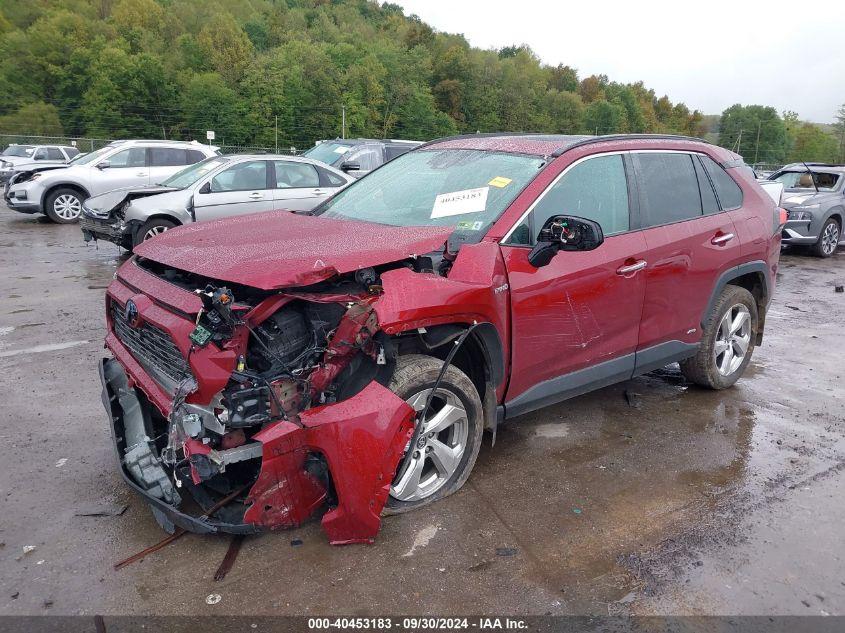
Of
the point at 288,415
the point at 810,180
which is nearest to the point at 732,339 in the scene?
the point at 288,415

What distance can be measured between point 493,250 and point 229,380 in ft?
4.88

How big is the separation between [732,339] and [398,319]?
3.32 metres

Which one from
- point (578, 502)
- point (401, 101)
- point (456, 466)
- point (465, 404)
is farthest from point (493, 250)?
point (401, 101)

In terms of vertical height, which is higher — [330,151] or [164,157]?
[330,151]

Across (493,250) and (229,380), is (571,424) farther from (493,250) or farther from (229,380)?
(229,380)

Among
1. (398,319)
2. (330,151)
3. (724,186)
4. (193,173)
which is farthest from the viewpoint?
(330,151)

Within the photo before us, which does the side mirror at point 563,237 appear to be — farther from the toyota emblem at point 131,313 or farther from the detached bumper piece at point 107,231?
the detached bumper piece at point 107,231

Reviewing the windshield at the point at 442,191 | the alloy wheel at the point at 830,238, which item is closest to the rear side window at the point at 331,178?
the windshield at the point at 442,191

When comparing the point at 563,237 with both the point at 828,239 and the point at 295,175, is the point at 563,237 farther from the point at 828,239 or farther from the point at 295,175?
the point at 828,239

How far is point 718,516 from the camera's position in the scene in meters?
3.38

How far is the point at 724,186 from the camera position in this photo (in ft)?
15.8

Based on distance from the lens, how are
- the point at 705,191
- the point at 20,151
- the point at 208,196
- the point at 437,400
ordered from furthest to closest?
the point at 20,151 → the point at 208,196 → the point at 705,191 → the point at 437,400

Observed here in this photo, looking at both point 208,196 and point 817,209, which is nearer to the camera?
point 208,196

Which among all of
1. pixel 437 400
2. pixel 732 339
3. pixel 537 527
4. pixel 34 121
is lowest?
pixel 537 527
